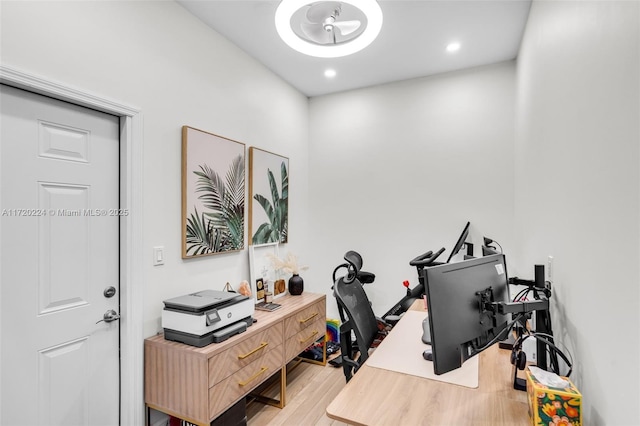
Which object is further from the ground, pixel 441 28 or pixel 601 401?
pixel 441 28

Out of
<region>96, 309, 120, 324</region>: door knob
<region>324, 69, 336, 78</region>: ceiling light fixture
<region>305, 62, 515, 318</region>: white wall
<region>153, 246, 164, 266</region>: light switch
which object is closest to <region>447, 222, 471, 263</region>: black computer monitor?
<region>305, 62, 515, 318</region>: white wall

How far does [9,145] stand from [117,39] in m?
0.81

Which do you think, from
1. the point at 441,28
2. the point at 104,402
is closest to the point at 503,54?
the point at 441,28

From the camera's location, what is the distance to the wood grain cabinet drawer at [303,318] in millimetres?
2551

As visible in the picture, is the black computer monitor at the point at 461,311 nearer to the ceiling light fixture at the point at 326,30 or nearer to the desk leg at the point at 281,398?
the ceiling light fixture at the point at 326,30

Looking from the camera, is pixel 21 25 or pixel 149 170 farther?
pixel 149 170

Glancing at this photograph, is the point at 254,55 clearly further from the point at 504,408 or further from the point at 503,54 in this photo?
the point at 504,408

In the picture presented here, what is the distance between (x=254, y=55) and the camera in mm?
2875

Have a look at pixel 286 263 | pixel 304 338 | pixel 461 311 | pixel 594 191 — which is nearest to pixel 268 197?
pixel 286 263

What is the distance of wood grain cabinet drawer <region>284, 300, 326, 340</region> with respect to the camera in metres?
2.55

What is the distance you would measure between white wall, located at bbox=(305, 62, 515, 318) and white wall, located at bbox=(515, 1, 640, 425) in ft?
4.19

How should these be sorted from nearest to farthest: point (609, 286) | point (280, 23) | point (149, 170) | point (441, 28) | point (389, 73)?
point (609, 286), point (280, 23), point (149, 170), point (441, 28), point (389, 73)

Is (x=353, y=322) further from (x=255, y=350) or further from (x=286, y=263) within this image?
(x=286, y=263)

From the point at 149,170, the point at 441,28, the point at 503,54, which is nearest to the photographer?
the point at 149,170
